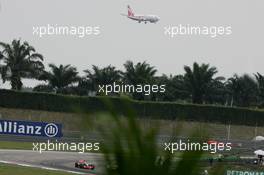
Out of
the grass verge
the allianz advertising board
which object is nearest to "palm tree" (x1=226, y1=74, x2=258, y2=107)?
the allianz advertising board

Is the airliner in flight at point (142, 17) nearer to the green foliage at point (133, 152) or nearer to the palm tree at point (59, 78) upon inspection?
the palm tree at point (59, 78)

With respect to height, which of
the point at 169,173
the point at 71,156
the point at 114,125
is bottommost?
the point at 71,156

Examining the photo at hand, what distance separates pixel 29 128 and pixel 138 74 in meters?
37.1

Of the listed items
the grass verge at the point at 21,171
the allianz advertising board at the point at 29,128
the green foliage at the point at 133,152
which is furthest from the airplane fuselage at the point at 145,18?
the green foliage at the point at 133,152

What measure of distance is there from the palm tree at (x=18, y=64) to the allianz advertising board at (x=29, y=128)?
33563 millimetres

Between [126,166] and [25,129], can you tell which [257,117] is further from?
[126,166]

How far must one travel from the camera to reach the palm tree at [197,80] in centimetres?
7438

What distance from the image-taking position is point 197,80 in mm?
74562

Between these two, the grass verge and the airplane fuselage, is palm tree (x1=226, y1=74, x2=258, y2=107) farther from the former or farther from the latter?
the grass verge

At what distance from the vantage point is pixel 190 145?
2.65 meters

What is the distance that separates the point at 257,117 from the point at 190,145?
57393mm

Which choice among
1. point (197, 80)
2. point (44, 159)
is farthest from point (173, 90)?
point (44, 159)

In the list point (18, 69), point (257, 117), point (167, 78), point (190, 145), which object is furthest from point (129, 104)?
point (167, 78)

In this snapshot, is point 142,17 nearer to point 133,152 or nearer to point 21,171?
point 21,171
